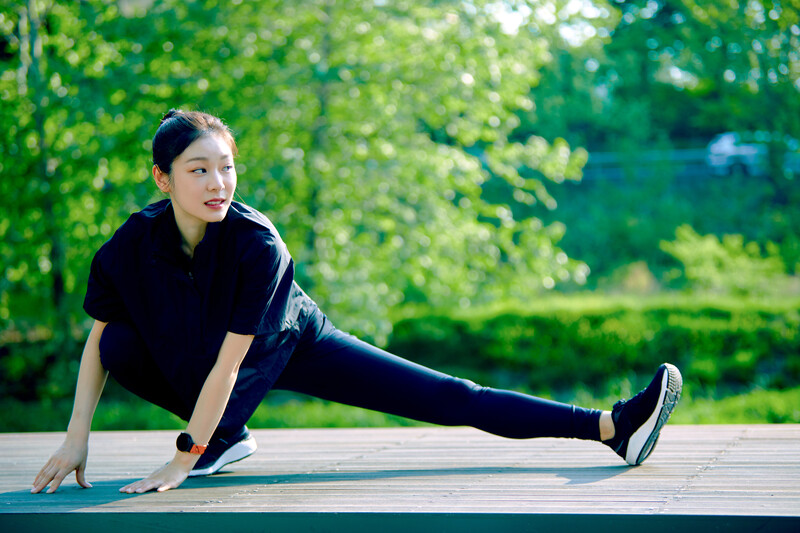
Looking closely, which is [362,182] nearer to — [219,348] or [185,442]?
[219,348]

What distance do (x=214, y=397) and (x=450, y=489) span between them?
69 centimetres

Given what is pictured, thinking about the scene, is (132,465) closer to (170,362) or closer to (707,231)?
(170,362)

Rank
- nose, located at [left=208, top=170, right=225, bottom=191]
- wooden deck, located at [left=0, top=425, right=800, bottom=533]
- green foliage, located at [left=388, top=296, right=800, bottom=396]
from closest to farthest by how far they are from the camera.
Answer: wooden deck, located at [left=0, top=425, right=800, bottom=533]
nose, located at [left=208, top=170, right=225, bottom=191]
green foliage, located at [left=388, top=296, right=800, bottom=396]

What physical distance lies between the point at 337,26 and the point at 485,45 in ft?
3.82

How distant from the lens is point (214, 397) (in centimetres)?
224

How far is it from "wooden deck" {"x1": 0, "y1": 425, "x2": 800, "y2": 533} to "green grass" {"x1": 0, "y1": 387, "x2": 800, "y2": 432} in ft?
9.68

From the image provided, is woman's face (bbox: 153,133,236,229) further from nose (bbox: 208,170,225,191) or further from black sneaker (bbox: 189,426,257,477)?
black sneaker (bbox: 189,426,257,477)

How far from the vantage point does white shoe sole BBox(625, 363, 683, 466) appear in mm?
2383

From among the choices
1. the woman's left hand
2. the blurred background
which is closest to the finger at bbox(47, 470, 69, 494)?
the woman's left hand

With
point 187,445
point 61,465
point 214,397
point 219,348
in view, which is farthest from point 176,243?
point 61,465

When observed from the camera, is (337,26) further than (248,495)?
Yes

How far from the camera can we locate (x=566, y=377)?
7.56m

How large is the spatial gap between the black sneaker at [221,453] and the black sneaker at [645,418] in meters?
1.17

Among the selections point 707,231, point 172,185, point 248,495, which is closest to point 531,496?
point 248,495
